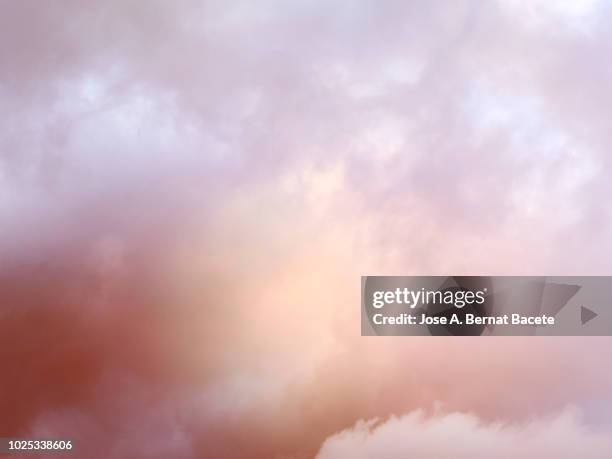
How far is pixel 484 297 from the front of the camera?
73.5ft

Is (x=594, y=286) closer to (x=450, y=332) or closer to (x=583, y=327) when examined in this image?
(x=583, y=327)

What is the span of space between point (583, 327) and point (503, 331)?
6.83ft

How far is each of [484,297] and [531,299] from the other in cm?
122

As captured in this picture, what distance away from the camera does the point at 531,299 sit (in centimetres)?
2238

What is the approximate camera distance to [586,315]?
73.6ft

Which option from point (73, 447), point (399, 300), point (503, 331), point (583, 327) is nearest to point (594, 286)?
point (583, 327)

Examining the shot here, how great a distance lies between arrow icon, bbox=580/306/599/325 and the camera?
73.4ft

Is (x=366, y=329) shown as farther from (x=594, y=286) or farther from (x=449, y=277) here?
(x=594, y=286)

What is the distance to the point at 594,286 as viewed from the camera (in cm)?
2238

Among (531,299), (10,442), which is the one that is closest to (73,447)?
(10,442)

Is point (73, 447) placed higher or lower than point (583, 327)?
lower

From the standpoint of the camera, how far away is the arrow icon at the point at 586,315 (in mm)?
22375

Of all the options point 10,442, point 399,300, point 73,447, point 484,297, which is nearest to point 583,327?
point 484,297

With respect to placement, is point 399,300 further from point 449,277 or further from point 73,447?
point 73,447
